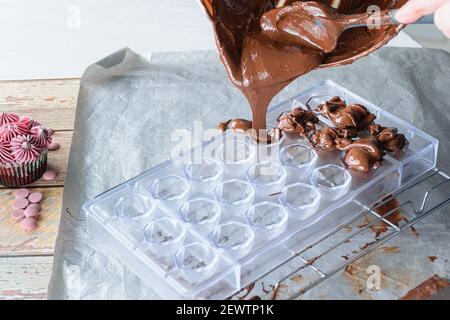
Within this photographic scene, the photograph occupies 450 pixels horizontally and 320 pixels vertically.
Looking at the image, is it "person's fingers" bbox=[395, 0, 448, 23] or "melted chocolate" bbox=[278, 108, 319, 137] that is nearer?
"person's fingers" bbox=[395, 0, 448, 23]

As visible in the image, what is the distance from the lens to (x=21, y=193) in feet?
6.84

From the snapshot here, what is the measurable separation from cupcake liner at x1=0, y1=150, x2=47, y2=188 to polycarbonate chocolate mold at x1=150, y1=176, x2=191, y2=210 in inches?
14.5

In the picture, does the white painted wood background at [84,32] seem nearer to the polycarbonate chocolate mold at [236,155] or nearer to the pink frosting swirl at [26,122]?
the pink frosting swirl at [26,122]

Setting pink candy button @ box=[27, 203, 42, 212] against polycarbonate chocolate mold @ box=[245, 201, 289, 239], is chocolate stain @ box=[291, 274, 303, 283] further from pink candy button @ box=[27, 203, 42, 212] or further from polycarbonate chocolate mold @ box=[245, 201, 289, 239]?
pink candy button @ box=[27, 203, 42, 212]

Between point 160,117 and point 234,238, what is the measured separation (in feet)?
2.20

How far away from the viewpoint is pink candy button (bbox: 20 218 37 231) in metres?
1.99

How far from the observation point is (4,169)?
2.07 meters

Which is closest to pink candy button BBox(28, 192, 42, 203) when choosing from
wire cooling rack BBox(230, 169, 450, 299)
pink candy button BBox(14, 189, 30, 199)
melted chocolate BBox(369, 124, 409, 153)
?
pink candy button BBox(14, 189, 30, 199)

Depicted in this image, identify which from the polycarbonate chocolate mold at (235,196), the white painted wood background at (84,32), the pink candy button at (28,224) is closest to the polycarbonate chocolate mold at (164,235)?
the polycarbonate chocolate mold at (235,196)

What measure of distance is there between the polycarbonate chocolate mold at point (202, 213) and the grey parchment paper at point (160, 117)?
0.17 meters

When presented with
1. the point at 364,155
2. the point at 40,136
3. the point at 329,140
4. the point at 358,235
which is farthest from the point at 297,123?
the point at 40,136

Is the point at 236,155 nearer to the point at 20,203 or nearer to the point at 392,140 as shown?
the point at 392,140

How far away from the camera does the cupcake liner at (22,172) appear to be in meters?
2.07
